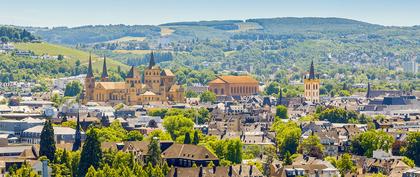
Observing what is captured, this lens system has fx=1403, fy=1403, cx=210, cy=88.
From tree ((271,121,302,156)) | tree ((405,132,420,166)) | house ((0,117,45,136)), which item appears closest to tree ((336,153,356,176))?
tree ((405,132,420,166))

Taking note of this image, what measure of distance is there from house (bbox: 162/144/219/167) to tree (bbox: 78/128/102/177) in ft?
23.1

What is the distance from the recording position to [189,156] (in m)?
107

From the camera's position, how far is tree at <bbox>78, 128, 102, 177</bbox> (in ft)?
331

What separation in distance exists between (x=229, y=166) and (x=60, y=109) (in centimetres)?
7886

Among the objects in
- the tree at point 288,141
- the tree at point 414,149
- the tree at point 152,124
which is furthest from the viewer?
the tree at point 152,124

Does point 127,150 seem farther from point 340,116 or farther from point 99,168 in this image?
point 340,116

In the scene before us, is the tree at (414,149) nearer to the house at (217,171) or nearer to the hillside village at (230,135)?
the hillside village at (230,135)

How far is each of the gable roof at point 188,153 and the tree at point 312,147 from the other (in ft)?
41.9

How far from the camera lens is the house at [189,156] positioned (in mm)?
106125

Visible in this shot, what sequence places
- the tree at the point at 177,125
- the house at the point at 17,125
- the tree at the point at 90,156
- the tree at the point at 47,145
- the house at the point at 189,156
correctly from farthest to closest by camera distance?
the house at the point at 17,125 → the tree at the point at 177,125 → the tree at the point at 47,145 → the house at the point at 189,156 → the tree at the point at 90,156

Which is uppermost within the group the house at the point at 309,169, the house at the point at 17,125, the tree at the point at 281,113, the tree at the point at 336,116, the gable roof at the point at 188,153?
the gable roof at the point at 188,153

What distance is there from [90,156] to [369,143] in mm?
31799

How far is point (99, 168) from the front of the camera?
9881 centimetres

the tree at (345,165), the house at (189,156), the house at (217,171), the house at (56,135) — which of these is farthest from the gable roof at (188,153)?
the house at (56,135)
